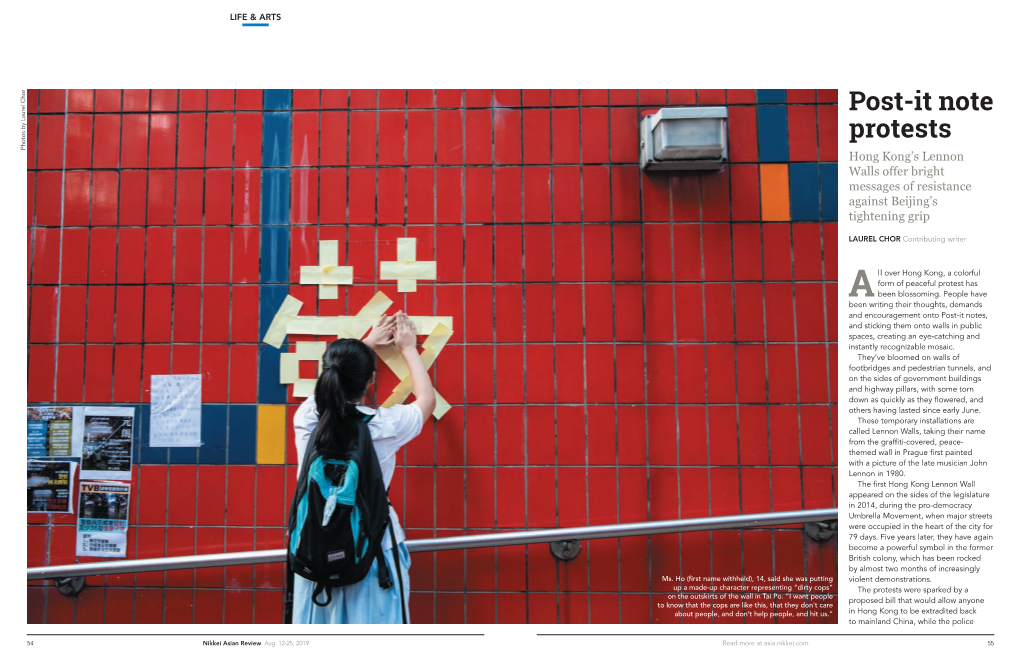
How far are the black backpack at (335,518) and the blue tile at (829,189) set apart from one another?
2276 millimetres

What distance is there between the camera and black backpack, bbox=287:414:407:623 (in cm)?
177

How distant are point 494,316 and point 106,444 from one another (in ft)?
6.34

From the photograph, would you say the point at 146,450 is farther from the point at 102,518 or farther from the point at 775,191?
the point at 775,191

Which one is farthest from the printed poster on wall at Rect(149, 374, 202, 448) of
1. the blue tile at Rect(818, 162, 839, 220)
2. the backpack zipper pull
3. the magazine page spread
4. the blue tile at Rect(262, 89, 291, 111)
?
the blue tile at Rect(818, 162, 839, 220)

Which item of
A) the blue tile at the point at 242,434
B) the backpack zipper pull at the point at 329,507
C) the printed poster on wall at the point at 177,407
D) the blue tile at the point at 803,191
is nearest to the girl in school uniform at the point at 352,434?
the backpack zipper pull at the point at 329,507

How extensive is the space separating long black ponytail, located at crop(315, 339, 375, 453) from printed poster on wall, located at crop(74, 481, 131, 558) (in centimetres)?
133

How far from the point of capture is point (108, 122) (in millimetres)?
2430

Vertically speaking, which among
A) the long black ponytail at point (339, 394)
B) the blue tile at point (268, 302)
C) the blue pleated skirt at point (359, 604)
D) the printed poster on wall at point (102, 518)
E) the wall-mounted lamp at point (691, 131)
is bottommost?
the blue pleated skirt at point (359, 604)

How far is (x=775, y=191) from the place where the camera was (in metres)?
2.36

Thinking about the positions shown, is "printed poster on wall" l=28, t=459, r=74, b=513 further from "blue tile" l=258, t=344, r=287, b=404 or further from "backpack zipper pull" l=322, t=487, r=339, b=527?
"backpack zipper pull" l=322, t=487, r=339, b=527

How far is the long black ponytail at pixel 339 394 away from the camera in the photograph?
69.7 inches

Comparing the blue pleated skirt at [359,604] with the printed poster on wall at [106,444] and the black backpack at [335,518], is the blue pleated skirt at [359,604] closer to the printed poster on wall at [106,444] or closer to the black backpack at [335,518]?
the black backpack at [335,518]

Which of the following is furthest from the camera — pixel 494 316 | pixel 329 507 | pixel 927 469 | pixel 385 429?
pixel 494 316

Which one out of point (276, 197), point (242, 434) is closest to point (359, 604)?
point (242, 434)
